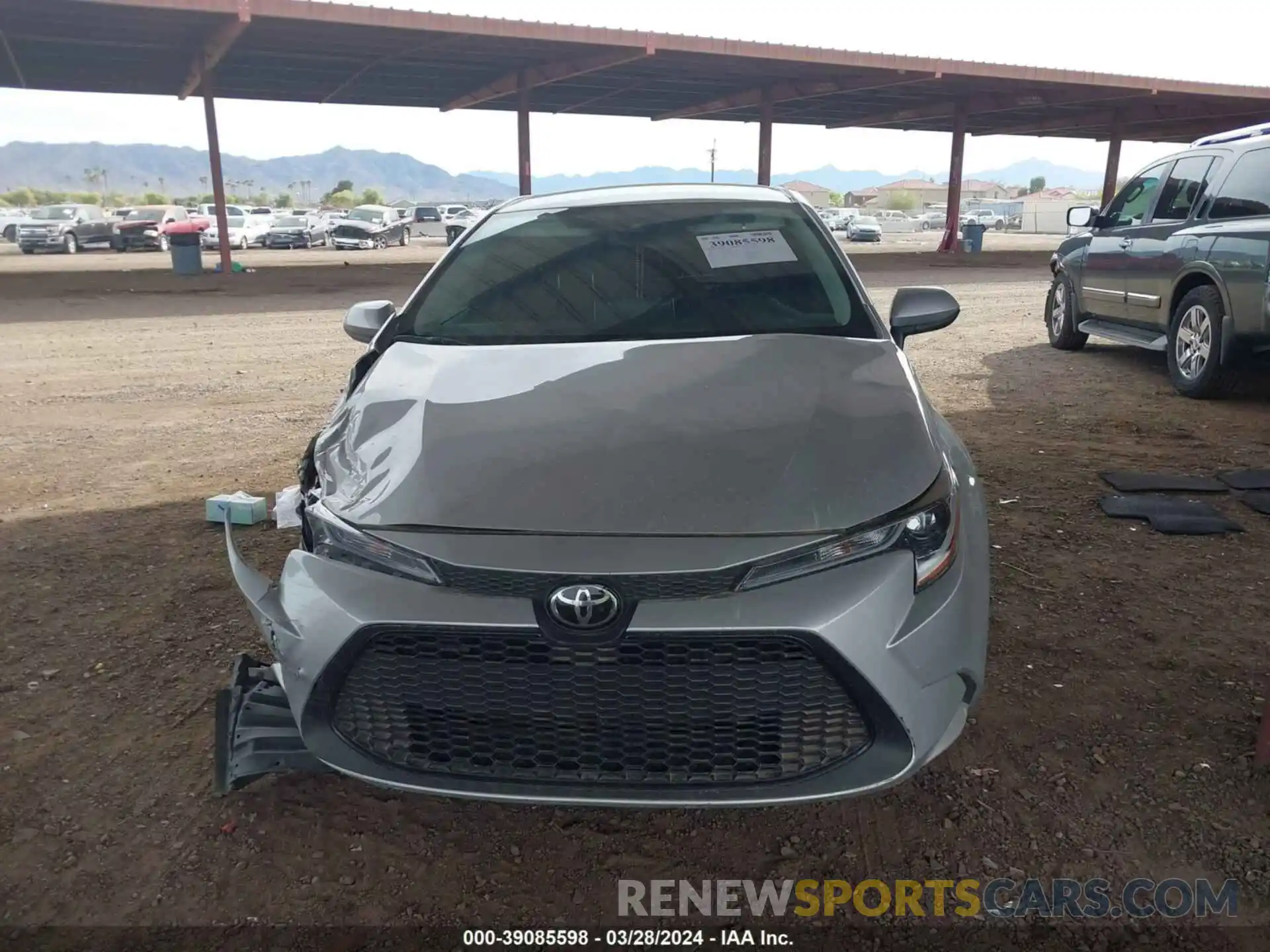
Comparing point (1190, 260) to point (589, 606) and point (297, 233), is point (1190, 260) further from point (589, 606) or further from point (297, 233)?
point (297, 233)

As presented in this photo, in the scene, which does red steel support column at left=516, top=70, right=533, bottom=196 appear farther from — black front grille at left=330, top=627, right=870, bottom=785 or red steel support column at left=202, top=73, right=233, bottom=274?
black front grille at left=330, top=627, right=870, bottom=785

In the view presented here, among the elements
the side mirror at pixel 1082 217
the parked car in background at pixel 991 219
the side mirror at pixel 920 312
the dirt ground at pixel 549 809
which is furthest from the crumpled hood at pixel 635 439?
the parked car in background at pixel 991 219

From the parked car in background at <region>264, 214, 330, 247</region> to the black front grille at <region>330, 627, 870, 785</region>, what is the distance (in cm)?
3489

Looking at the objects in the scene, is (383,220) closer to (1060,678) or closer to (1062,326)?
(1062,326)

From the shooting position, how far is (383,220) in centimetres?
3381

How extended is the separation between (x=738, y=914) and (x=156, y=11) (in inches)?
722

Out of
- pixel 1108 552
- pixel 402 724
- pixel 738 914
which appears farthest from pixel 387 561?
pixel 1108 552

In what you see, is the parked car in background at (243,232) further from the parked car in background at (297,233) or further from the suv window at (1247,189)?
the suv window at (1247,189)

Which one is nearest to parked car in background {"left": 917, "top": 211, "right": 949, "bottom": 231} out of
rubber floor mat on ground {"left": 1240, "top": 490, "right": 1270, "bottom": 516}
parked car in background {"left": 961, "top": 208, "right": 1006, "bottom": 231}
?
parked car in background {"left": 961, "top": 208, "right": 1006, "bottom": 231}

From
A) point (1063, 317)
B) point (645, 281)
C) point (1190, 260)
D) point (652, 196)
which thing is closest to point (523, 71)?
point (1063, 317)

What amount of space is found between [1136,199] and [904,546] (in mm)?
7253

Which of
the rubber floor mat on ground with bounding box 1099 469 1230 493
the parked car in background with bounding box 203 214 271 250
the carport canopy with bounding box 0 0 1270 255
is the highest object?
the carport canopy with bounding box 0 0 1270 255

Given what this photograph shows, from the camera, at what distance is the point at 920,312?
3.38m

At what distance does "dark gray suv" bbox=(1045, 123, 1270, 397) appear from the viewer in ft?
20.5
